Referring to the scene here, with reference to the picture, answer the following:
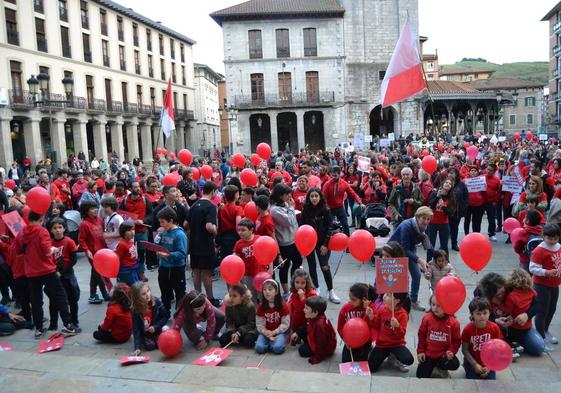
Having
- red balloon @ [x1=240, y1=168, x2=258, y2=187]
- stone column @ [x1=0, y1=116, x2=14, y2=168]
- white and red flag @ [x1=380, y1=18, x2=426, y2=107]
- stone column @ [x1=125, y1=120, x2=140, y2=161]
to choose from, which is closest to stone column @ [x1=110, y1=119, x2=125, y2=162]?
stone column @ [x1=125, y1=120, x2=140, y2=161]

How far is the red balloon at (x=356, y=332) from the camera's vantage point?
171 inches

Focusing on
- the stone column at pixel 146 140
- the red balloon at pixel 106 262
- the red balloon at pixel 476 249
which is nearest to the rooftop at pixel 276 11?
the stone column at pixel 146 140

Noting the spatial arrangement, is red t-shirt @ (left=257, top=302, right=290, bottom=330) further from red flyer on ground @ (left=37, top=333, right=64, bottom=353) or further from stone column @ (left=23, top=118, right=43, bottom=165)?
stone column @ (left=23, top=118, right=43, bottom=165)

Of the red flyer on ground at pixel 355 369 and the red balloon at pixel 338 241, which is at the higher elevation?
the red balloon at pixel 338 241

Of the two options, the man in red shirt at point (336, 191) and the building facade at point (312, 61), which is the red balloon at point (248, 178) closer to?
→ the man in red shirt at point (336, 191)

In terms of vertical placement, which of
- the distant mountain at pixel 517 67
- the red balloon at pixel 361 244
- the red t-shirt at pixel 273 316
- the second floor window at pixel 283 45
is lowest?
the red t-shirt at pixel 273 316

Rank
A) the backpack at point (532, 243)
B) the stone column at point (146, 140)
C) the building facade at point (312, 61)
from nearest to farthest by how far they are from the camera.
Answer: the backpack at point (532, 243) → the building facade at point (312, 61) → the stone column at point (146, 140)

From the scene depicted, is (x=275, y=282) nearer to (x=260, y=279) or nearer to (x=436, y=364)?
(x=260, y=279)

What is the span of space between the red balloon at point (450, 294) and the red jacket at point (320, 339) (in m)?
1.17

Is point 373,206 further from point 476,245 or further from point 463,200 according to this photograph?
point 476,245

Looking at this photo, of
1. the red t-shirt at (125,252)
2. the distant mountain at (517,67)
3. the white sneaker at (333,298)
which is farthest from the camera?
the distant mountain at (517,67)

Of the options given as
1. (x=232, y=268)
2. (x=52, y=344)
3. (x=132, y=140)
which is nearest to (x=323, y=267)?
(x=232, y=268)

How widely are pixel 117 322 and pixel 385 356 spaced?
9.64 ft

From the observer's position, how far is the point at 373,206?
8844 mm
